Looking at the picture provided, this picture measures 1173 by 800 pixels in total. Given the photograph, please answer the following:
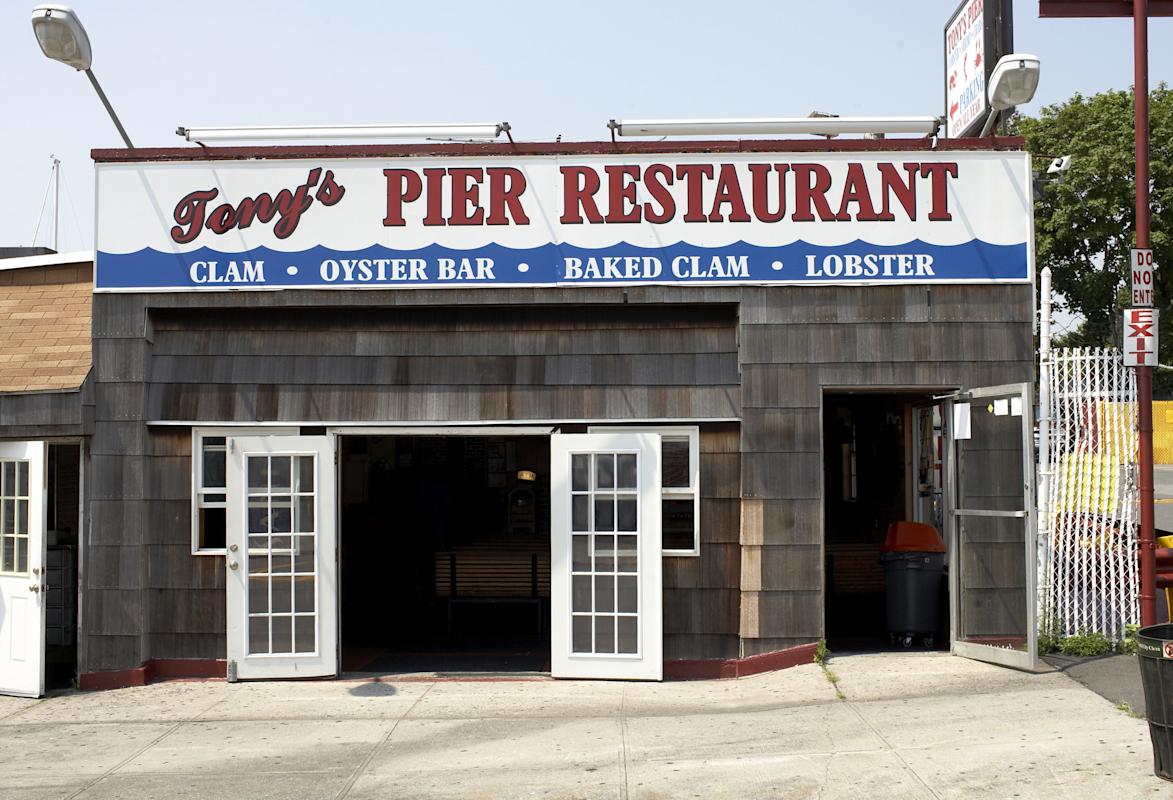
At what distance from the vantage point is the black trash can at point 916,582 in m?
10.2

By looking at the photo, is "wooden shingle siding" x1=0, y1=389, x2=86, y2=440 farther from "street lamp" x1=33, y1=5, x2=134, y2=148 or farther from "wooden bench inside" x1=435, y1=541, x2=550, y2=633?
"wooden bench inside" x1=435, y1=541, x2=550, y2=633

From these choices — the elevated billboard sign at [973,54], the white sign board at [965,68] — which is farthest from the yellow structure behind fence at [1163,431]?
the elevated billboard sign at [973,54]

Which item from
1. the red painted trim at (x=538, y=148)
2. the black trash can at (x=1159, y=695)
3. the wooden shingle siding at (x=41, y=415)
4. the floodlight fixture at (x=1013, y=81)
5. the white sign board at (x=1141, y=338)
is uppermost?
the floodlight fixture at (x=1013, y=81)

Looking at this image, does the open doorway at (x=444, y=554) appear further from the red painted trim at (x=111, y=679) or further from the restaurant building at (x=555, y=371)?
the red painted trim at (x=111, y=679)

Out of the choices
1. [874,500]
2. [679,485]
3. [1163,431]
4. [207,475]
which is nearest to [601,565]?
[679,485]

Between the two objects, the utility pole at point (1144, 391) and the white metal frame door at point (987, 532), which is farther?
the white metal frame door at point (987, 532)

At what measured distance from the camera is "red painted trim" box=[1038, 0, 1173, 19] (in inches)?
374

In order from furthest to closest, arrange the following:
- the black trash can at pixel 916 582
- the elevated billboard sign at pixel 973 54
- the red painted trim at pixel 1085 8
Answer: the elevated billboard sign at pixel 973 54 < the black trash can at pixel 916 582 < the red painted trim at pixel 1085 8

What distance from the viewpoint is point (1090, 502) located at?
10.1 m

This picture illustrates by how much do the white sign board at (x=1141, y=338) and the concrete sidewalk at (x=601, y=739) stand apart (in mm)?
2551

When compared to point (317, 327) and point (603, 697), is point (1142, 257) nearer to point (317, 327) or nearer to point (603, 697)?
point (603, 697)

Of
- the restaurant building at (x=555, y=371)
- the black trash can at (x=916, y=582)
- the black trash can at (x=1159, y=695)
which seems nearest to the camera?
the black trash can at (x=1159, y=695)

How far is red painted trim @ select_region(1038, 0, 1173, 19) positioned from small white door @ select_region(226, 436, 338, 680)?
274 inches

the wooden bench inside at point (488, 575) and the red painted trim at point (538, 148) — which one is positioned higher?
the red painted trim at point (538, 148)
